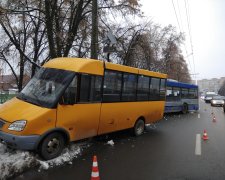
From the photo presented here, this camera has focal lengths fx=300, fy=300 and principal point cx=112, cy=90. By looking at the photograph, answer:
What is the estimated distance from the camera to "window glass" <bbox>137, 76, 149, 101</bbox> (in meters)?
11.6

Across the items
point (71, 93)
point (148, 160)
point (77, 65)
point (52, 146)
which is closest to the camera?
point (52, 146)

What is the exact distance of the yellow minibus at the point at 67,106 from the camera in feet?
23.7

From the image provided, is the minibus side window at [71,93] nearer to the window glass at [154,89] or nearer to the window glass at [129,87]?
the window glass at [129,87]

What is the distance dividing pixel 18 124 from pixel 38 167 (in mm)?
1119

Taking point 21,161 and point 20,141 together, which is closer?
point 21,161

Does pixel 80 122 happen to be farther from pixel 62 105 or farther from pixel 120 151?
pixel 120 151

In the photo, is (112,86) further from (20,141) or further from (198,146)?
(20,141)

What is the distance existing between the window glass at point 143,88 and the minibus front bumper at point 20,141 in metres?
5.35

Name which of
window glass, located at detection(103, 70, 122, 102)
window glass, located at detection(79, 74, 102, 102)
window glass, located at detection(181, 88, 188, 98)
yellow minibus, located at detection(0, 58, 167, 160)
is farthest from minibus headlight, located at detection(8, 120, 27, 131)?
window glass, located at detection(181, 88, 188, 98)

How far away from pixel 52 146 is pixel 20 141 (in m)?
0.92

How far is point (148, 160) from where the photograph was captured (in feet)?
26.1

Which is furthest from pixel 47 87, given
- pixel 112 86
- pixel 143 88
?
pixel 143 88

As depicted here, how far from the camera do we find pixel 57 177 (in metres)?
6.34

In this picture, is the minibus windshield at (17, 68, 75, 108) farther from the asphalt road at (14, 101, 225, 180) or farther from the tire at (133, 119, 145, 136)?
the tire at (133, 119, 145, 136)
